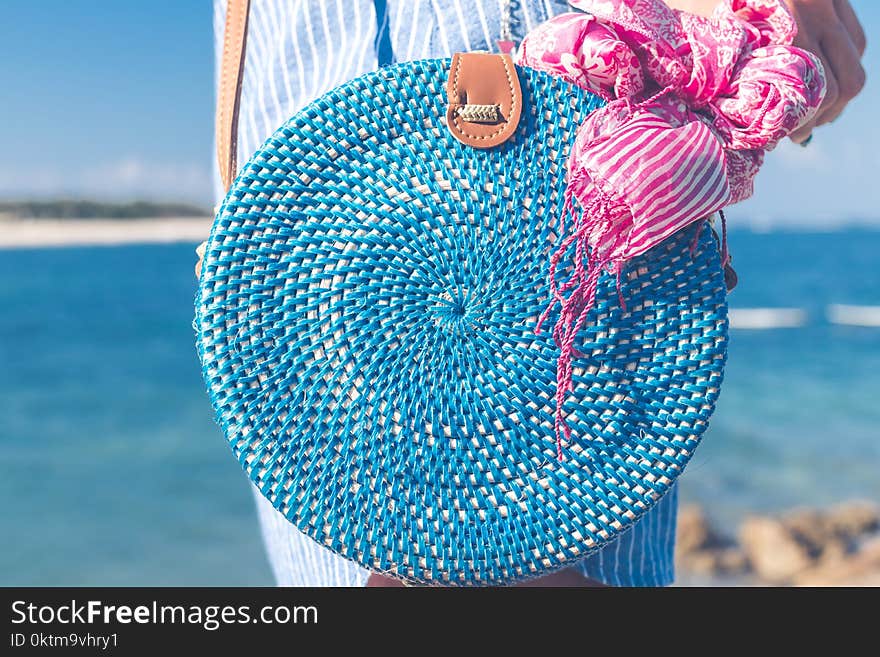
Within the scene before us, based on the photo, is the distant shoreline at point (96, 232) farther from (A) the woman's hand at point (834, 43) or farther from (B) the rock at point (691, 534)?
(A) the woman's hand at point (834, 43)

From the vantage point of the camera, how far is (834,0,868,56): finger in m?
0.89

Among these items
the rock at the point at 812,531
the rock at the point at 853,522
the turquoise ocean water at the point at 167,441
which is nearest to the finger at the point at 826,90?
the turquoise ocean water at the point at 167,441

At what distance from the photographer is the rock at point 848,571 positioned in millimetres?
4344

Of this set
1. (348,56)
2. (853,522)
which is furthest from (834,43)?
(853,522)

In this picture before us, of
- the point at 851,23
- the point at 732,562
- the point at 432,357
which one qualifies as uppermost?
the point at 851,23

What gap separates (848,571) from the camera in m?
4.53

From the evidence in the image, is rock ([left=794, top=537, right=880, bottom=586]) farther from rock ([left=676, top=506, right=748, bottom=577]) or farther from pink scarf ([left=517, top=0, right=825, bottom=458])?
pink scarf ([left=517, top=0, right=825, bottom=458])

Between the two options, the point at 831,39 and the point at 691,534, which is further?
the point at 691,534

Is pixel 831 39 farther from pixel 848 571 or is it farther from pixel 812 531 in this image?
pixel 812 531

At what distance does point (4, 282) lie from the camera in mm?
20328

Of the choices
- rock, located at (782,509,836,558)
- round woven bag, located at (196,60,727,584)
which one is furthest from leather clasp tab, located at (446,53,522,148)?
rock, located at (782,509,836,558)

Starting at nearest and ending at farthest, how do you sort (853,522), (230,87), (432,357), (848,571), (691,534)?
(432,357) → (230,87) → (848,571) → (691,534) → (853,522)

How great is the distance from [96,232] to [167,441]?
943 inches
